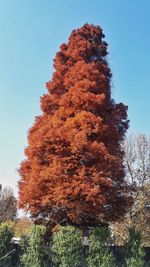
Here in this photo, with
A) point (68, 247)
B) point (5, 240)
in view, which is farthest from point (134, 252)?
point (5, 240)

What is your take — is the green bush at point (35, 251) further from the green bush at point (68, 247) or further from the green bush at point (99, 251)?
the green bush at point (99, 251)

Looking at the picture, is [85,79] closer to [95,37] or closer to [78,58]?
[78,58]

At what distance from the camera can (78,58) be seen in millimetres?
17781

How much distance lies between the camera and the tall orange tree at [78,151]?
14875 millimetres

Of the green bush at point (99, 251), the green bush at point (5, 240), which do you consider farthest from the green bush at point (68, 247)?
the green bush at point (5, 240)

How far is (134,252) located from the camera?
14.2m

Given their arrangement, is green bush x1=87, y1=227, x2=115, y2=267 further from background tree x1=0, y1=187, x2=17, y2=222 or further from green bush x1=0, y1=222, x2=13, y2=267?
background tree x1=0, y1=187, x2=17, y2=222

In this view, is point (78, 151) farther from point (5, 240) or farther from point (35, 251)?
point (5, 240)

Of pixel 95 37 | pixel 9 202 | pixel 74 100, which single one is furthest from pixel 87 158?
pixel 9 202

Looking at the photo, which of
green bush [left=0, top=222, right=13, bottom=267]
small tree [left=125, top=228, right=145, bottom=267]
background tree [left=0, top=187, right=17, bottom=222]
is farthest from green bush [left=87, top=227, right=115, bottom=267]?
background tree [left=0, top=187, right=17, bottom=222]

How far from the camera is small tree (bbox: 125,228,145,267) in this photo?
1396 cm

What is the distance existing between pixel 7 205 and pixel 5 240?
32146mm

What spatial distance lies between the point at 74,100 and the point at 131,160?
14.3 meters

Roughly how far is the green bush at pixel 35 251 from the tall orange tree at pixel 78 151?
1359 mm
